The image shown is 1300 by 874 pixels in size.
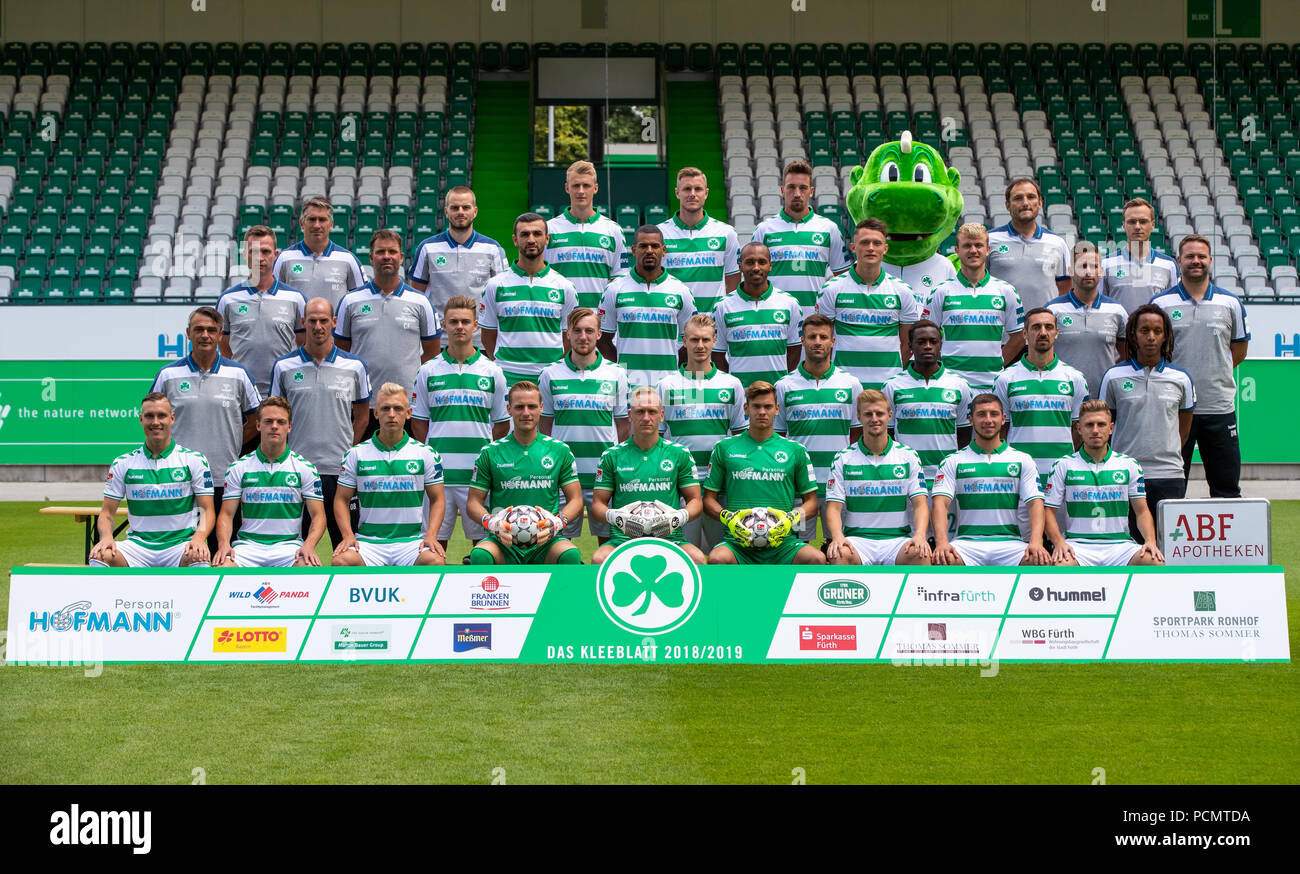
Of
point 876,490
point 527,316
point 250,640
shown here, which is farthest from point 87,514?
point 876,490

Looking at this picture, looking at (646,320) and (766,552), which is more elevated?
(646,320)

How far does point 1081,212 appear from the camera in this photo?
18344 mm

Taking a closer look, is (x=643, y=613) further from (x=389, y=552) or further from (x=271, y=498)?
(x=271, y=498)

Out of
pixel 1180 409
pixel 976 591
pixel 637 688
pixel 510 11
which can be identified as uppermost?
pixel 510 11

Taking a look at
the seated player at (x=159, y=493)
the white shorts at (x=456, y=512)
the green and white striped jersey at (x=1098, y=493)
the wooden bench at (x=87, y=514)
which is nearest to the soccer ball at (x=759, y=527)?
the white shorts at (x=456, y=512)

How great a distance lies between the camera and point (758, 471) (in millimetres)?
7027

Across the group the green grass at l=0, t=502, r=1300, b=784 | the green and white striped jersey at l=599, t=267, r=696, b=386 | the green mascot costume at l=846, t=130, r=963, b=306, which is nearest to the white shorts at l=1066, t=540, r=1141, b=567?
the green grass at l=0, t=502, r=1300, b=784

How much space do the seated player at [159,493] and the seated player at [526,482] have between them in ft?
4.63

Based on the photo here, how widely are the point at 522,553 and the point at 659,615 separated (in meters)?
0.86

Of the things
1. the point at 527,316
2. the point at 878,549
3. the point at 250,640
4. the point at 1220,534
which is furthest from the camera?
the point at 527,316

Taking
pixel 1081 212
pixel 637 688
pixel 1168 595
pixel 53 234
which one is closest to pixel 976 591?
pixel 1168 595
